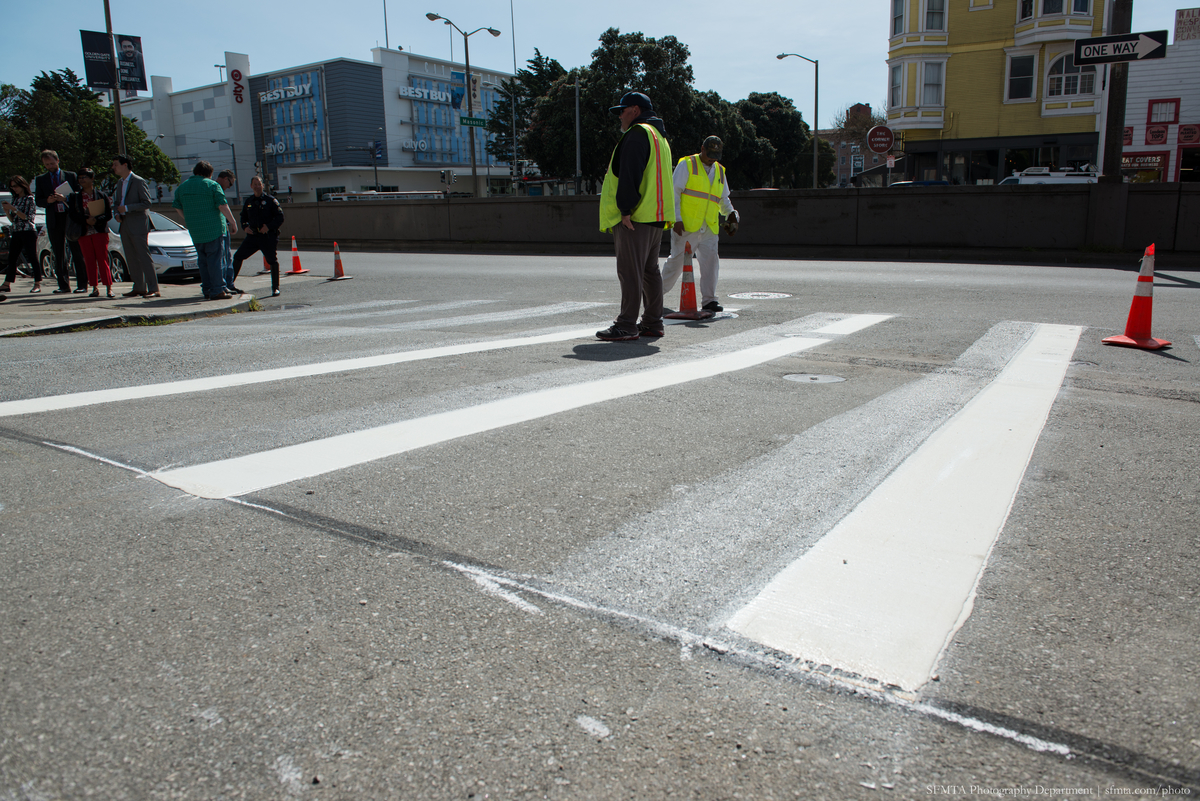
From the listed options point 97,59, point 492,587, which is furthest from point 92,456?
point 97,59

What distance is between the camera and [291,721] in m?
1.89

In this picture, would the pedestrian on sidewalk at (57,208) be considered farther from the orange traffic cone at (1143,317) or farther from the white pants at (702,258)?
the orange traffic cone at (1143,317)

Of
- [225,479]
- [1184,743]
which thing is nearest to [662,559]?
[1184,743]

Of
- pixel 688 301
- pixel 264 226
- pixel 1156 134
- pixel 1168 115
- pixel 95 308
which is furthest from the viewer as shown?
pixel 1156 134

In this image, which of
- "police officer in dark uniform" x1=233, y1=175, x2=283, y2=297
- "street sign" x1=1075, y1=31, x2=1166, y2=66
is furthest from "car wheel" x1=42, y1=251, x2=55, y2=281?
"street sign" x1=1075, y1=31, x2=1166, y2=66

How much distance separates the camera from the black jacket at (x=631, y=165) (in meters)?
6.93

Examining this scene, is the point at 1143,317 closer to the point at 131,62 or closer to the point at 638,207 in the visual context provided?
the point at 638,207

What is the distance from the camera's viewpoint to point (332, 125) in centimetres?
8319

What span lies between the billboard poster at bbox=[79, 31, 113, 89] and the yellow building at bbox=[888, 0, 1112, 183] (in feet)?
112

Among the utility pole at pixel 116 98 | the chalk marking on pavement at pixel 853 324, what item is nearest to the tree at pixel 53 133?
the utility pole at pixel 116 98

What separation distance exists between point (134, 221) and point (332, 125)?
259 feet

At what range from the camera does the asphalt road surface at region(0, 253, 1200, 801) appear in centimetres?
179

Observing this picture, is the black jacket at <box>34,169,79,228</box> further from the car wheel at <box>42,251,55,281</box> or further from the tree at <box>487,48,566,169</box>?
the tree at <box>487,48,566,169</box>

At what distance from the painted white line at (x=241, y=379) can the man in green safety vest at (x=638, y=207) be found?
24.9 inches
